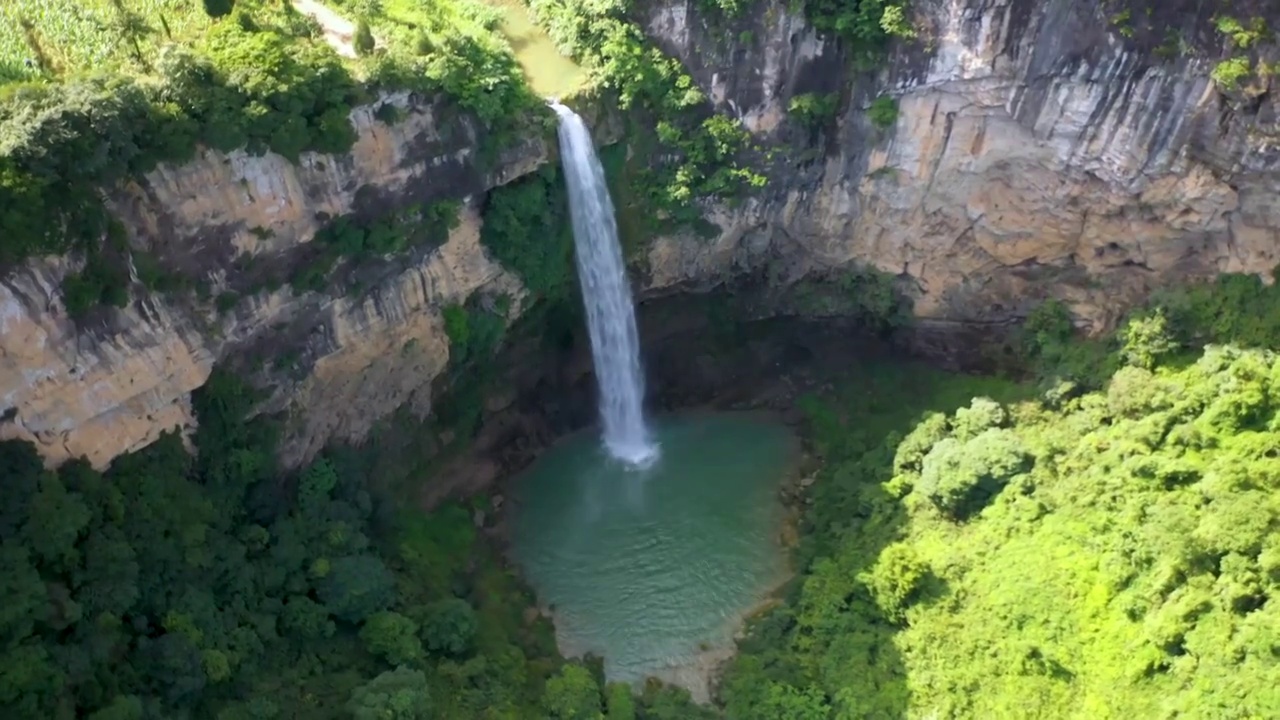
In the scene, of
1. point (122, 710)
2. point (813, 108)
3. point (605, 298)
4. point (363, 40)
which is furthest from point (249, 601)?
point (813, 108)

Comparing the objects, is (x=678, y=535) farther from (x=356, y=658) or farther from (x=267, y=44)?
(x=267, y=44)

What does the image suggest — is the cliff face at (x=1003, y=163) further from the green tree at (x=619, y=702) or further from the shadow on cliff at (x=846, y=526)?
the green tree at (x=619, y=702)

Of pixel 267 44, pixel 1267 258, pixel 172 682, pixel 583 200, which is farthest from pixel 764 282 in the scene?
pixel 172 682

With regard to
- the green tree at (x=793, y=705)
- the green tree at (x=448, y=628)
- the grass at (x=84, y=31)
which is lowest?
the green tree at (x=793, y=705)

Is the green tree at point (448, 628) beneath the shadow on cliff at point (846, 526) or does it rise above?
above

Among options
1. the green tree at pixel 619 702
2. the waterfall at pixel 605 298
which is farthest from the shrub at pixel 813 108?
the green tree at pixel 619 702

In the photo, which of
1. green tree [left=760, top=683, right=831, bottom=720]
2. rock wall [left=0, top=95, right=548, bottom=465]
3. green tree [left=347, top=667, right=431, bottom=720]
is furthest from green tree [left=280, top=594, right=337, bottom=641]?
green tree [left=760, top=683, right=831, bottom=720]
